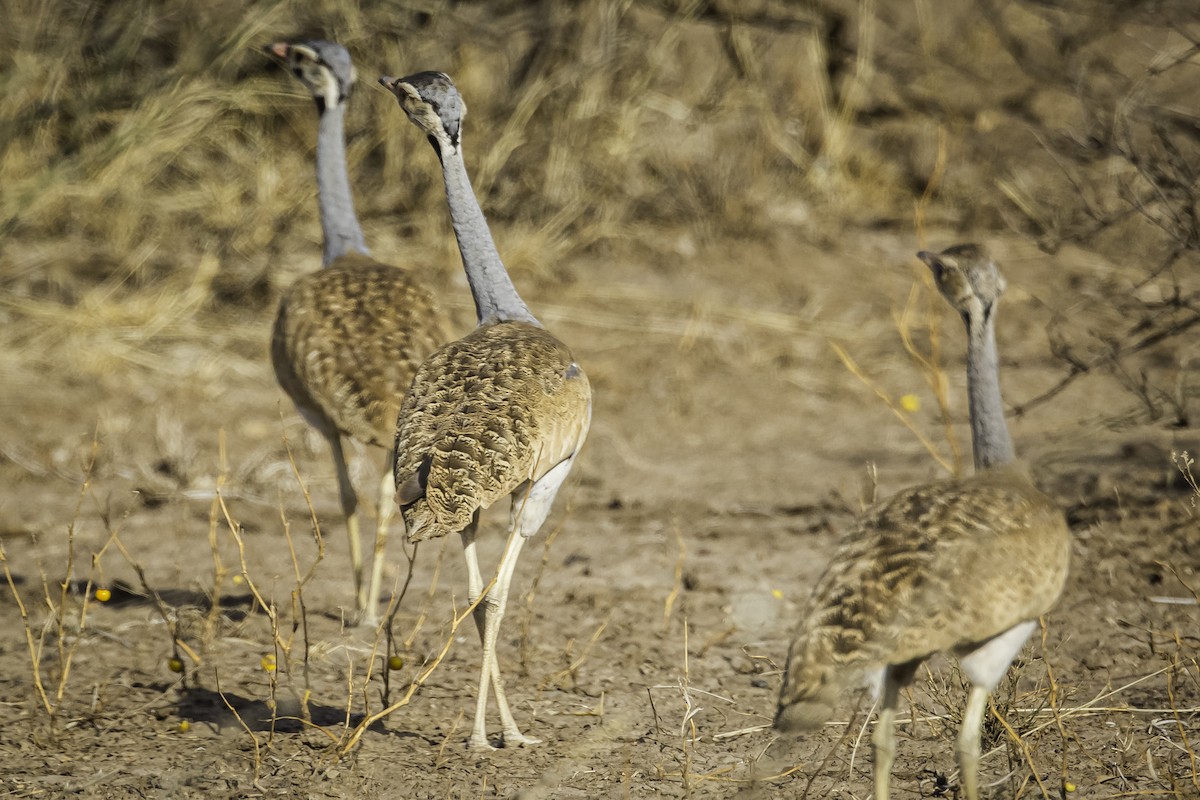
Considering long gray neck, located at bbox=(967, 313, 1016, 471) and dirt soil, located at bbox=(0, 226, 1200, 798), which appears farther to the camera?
dirt soil, located at bbox=(0, 226, 1200, 798)

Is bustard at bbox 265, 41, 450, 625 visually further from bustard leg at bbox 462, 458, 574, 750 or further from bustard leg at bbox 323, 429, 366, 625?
bustard leg at bbox 462, 458, 574, 750

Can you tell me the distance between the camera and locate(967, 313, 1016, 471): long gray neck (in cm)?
377

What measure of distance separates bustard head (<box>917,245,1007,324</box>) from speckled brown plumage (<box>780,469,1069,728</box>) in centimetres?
53

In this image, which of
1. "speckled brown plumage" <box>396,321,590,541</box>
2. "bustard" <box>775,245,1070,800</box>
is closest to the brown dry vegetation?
"bustard" <box>775,245,1070,800</box>

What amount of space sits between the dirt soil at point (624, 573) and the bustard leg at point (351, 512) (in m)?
0.13

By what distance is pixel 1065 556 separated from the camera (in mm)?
3561

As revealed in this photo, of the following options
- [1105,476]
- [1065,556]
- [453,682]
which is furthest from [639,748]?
[1105,476]

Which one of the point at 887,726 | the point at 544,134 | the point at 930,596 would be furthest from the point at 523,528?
the point at 544,134

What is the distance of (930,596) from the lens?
3221 mm

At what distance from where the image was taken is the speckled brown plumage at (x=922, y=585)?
3133mm

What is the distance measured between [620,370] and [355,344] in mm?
3279

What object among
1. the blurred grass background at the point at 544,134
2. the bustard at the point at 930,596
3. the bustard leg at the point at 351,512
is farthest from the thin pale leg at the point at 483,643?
the blurred grass background at the point at 544,134

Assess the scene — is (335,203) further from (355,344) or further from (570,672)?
(570,672)

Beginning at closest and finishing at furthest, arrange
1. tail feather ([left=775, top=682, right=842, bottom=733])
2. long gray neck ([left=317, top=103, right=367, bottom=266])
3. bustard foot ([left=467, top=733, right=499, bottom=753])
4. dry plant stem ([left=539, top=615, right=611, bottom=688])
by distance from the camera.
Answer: tail feather ([left=775, top=682, right=842, bottom=733]) < bustard foot ([left=467, top=733, right=499, bottom=753]) < dry plant stem ([left=539, top=615, right=611, bottom=688]) < long gray neck ([left=317, top=103, right=367, bottom=266])
